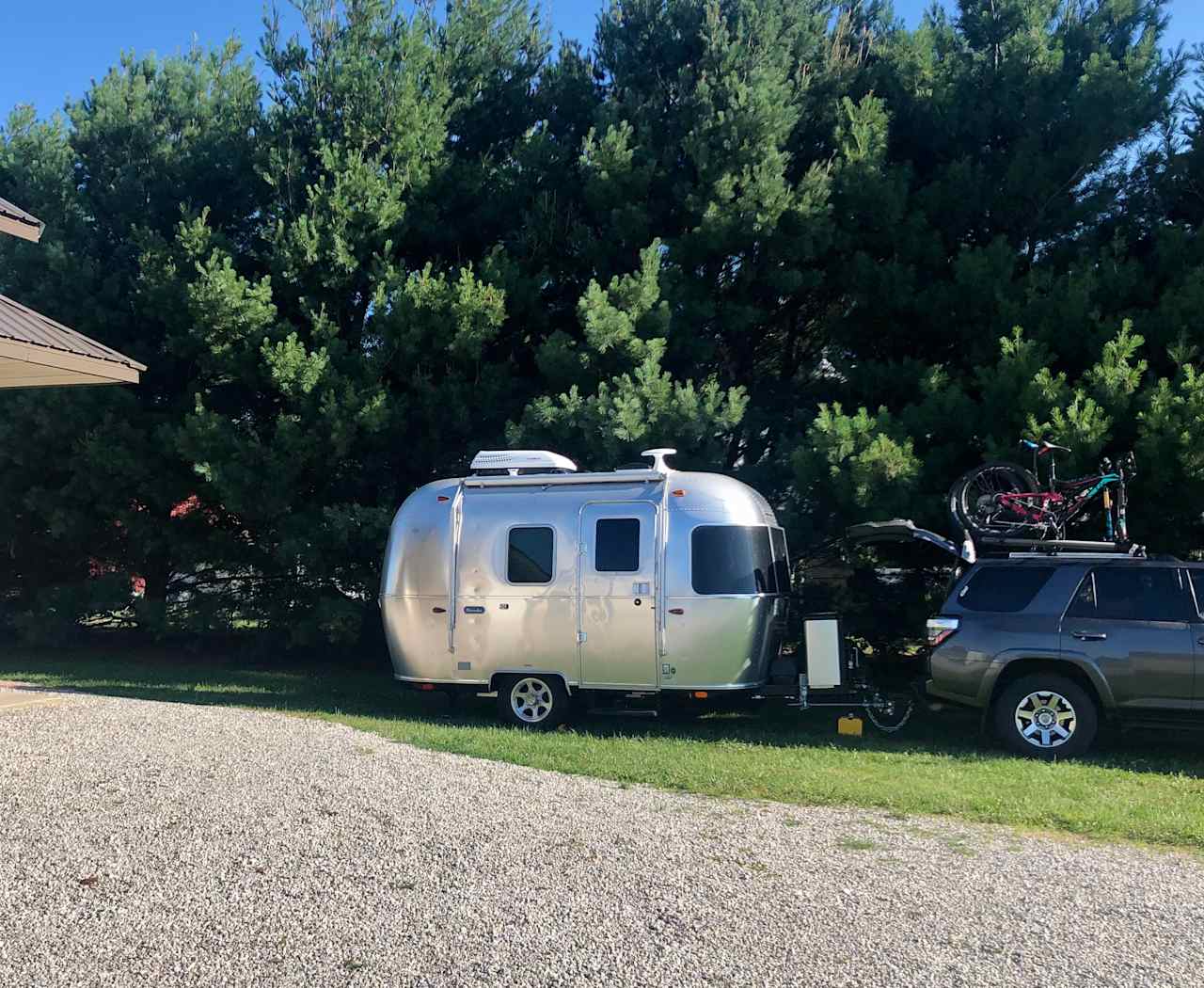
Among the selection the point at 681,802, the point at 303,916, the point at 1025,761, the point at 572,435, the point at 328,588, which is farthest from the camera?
the point at 328,588

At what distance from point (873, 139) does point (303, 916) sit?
1181 cm

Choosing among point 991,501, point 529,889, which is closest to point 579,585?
point 991,501

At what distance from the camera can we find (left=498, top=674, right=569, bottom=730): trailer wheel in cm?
1080

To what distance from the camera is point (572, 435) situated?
12914mm

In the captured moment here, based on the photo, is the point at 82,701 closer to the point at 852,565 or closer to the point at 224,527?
the point at 224,527

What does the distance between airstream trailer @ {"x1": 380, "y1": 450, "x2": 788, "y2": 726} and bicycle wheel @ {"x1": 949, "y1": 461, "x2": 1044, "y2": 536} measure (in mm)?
1840

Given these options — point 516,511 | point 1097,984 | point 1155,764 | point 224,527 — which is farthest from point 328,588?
point 1097,984

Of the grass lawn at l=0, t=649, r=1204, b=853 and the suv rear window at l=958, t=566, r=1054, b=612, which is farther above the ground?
the suv rear window at l=958, t=566, r=1054, b=612

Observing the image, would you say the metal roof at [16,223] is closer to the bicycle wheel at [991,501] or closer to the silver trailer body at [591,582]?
the silver trailer body at [591,582]

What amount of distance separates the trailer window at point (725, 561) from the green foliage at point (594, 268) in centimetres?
169

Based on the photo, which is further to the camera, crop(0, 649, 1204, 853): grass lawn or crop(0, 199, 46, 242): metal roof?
crop(0, 199, 46, 242): metal roof

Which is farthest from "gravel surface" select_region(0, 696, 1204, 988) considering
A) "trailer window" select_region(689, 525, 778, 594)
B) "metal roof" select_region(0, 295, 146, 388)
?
"metal roof" select_region(0, 295, 146, 388)

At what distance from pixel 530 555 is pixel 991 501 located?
14.9 ft

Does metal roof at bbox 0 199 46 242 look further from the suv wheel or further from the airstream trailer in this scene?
the suv wheel
